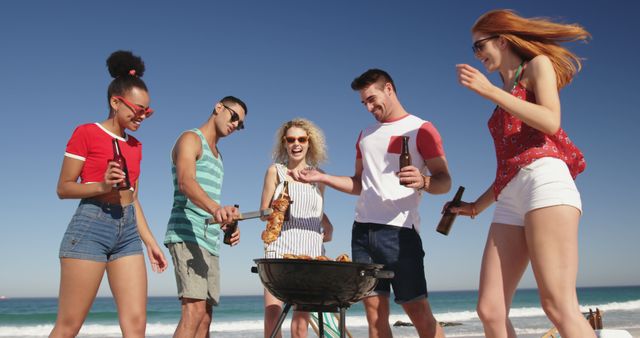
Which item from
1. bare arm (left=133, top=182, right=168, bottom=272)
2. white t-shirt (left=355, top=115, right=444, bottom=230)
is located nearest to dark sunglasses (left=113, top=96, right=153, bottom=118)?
bare arm (left=133, top=182, right=168, bottom=272)

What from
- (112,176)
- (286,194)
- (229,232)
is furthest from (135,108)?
(286,194)

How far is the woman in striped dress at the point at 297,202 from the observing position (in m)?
4.54

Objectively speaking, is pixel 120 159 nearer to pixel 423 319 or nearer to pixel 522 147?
pixel 423 319

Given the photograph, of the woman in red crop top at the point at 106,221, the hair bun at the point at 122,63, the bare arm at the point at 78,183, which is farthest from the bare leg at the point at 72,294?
the hair bun at the point at 122,63

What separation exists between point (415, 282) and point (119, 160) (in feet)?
6.90

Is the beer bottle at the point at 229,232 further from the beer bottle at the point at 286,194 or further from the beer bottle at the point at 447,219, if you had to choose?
the beer bottle at the point at 447,219

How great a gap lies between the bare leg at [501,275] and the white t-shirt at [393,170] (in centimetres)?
95

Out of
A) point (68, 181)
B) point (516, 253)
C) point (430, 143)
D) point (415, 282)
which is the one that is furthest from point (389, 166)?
point (68, 181)

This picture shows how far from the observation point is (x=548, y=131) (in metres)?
2.66

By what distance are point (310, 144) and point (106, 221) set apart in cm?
216

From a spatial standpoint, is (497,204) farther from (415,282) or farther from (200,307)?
(200,307)

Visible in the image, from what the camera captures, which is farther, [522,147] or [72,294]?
[72,294]

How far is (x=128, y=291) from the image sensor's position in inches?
138

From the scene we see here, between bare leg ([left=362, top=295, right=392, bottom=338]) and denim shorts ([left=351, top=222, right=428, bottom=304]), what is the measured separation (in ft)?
0.17
